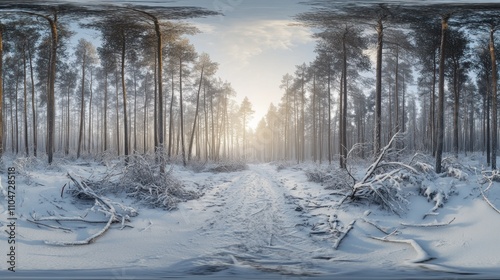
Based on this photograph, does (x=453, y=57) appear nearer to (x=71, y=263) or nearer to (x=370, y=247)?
(x=370, y=247)

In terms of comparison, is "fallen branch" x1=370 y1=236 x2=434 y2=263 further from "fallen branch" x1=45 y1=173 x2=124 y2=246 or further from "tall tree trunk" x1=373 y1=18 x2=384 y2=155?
"fallen branch" x1=45 y1=173 x2=124 y2=246

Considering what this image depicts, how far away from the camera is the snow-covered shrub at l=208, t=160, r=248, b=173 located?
16.7 feet

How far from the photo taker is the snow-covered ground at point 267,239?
1.45 meters

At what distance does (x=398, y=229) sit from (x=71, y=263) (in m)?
2.47

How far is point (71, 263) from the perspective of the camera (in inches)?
56.2

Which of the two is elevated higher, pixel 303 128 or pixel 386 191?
pixel 303 128

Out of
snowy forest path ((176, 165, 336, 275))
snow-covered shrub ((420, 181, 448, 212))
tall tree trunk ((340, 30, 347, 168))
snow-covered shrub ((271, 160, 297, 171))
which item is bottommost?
snow-covered shrub ((271, 160, 297, 171))

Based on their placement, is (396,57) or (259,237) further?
(396,57)

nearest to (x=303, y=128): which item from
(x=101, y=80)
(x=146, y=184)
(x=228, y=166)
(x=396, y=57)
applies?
(x=396, y=57)

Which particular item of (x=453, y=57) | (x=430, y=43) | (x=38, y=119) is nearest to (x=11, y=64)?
(x=38, y=119)

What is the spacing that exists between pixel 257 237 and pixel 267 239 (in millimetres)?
88

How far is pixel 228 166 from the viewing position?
5.93 meters

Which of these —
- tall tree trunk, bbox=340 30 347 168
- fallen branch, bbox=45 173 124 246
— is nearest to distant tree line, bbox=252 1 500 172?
tall tree trunk, bbox=340 30 347 168

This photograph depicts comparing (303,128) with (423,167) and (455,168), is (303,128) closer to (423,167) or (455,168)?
(423,167)
